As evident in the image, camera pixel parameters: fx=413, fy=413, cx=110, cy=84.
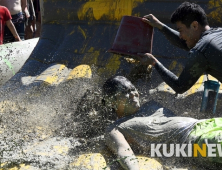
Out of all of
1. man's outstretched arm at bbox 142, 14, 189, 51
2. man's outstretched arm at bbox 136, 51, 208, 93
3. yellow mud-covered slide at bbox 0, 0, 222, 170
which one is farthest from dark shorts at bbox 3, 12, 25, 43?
man's outstretched arm at bbox 136, 51, 208, 93

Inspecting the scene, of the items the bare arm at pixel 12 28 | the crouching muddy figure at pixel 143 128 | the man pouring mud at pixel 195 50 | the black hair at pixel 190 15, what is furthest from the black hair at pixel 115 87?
the bare arm at pixel 12 28

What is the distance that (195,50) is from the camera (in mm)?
2984

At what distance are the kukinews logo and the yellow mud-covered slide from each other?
0.24ft

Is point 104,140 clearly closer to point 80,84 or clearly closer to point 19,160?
point 19,160

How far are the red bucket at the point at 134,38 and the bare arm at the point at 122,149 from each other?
0.94m

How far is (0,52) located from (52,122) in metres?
2.05

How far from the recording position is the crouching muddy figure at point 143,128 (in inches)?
106

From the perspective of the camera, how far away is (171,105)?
144 inches

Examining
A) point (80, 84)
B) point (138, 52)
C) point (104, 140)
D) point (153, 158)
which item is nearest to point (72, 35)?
point (80, 84)

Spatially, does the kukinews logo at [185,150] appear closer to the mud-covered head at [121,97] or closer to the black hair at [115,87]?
the mud-covered head at [121,97]

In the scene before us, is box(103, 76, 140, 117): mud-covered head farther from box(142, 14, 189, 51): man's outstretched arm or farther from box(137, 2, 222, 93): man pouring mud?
box(142, 14, 189, 51): man's outstretched arm

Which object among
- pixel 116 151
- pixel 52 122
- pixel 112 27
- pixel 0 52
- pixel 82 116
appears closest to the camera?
pixel 116 151

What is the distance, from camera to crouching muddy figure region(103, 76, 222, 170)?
8.85ft

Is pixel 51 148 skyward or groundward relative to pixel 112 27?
groundward
